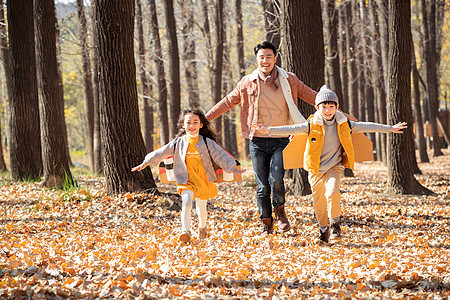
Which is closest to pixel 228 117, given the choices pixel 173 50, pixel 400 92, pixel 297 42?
pixel 173 50

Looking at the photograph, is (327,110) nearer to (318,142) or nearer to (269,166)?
(318,142)

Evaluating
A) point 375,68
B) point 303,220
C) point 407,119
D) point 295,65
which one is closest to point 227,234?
point 303,220

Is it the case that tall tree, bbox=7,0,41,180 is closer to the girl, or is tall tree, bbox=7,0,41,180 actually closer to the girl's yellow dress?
the girl

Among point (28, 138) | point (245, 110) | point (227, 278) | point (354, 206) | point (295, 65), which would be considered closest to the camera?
point (227, 278)

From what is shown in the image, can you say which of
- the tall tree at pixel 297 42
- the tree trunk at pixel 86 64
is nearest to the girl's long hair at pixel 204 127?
the tall tree at pixel 297 42

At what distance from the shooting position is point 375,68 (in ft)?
69.9

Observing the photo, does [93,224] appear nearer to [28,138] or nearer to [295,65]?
[295,65]

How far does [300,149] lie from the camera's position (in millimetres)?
6223

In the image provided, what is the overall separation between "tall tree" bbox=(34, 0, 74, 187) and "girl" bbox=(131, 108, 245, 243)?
5.83 meters

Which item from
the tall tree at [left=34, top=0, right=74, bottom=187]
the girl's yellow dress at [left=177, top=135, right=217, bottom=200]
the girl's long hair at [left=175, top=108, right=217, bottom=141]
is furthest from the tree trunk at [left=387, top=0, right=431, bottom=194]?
the tall tree at [left=34, top=0, right=74, bottom=187]

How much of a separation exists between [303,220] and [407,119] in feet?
13.9

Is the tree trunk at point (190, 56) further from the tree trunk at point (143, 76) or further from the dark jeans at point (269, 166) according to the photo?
the dark jeans at point (269, 166)

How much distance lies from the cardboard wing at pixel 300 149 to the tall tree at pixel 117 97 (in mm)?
3647

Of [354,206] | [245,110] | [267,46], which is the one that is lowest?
[354,206]
